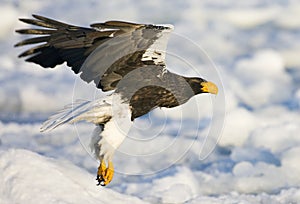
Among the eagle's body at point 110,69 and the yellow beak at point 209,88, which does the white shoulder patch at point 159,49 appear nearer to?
the eagle's body at point 110,69

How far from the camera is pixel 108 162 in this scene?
27.5ft

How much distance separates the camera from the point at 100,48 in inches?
313

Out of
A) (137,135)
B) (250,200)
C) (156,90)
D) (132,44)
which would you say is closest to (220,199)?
(250,200)

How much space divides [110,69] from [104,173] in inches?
43.9

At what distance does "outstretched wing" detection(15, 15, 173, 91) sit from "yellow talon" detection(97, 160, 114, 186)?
0.84m

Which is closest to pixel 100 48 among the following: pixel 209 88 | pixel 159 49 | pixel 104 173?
pixel 159 49

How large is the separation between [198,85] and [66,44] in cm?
163

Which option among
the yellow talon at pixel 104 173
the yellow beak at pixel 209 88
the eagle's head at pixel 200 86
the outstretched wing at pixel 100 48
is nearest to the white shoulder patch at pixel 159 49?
the outstretched wing at pixel 100 48

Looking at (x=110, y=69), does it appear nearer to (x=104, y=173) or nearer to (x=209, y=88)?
(x=104, y=173)

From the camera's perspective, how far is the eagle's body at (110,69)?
7953 mm

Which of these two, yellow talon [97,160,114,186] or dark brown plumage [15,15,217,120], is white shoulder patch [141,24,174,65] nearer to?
dark brown plumage [15,15,217,120]

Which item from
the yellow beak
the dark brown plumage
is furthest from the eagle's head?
the dark brown plumage

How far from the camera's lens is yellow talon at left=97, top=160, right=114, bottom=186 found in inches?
328

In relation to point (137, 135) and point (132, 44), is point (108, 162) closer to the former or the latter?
point (137, 135)
